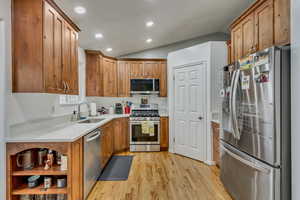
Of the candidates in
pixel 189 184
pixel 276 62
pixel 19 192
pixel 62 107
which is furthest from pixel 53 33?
pixel 189 184

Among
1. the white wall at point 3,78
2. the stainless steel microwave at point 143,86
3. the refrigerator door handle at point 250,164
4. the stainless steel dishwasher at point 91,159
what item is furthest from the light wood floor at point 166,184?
the stainless steel microwave at point 143,86

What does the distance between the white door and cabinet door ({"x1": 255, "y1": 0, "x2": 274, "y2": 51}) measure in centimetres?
157

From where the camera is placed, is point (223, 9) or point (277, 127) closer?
point (277, 127)

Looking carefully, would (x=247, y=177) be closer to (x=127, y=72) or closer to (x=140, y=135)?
(x=140, y=135)

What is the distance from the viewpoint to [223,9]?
12.2 feet

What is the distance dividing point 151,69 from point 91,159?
3.28 metres

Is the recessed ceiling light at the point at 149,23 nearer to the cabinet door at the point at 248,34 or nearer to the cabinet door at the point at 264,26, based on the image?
the cabinet door at the point at 248,34

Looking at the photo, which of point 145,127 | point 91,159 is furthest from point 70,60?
point 145,127

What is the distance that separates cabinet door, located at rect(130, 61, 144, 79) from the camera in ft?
17.0

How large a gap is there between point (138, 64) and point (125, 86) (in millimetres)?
762

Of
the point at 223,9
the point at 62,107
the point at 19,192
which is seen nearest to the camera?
the point at 19,192

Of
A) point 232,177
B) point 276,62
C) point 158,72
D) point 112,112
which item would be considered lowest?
point 232,177

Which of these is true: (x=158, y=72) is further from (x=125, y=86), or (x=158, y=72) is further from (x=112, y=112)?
(x=112, y=112)

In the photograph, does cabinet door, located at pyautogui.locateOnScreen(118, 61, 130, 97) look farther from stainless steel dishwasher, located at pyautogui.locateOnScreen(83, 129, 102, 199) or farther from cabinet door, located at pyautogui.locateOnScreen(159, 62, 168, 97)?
stainless steel dishwasher, located at pyautogui.locateOnScreen(83, 129, 102, 199)
